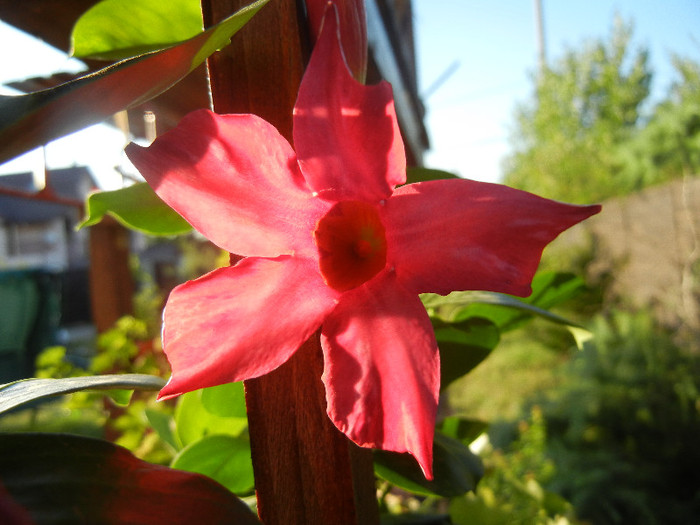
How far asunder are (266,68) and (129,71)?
11 cm

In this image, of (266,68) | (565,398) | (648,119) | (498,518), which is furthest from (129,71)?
(648,119)

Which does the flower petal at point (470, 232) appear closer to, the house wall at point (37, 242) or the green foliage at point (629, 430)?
the green foliage at point (629, 430)

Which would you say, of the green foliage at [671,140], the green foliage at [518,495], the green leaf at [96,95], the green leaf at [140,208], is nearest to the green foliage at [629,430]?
the green foliage at [518,495]

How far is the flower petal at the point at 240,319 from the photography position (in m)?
0.22

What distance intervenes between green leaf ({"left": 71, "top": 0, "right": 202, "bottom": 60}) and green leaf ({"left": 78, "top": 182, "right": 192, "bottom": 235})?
90 mm

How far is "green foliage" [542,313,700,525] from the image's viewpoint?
2.53 meters

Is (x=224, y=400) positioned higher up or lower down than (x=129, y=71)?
lower down

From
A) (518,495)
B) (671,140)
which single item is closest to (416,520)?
(518,495)

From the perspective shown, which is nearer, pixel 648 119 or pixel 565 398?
pixel 565 398

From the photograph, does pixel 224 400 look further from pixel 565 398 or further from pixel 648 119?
pixel 648 119

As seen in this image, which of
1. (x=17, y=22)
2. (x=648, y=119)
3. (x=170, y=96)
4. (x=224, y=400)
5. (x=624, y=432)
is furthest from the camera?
(x=648, y=119)

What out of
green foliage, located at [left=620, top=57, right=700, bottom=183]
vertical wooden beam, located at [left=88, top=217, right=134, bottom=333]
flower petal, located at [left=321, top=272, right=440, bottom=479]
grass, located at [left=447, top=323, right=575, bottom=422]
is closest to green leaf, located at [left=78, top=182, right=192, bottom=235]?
flower petal, located at [left=321, top=272, right=440, bottom=479]

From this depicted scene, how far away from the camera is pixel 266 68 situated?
1.03 ft

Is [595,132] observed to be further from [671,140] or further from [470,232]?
[470,232]
